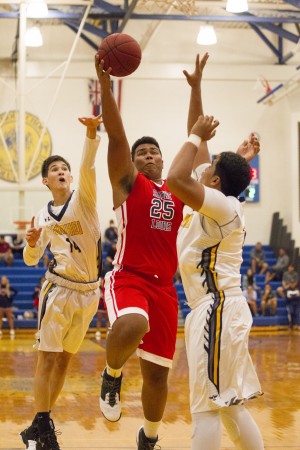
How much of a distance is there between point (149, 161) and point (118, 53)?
877 mm

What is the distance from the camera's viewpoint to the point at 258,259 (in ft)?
75.3

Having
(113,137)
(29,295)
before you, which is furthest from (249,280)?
(113,137)

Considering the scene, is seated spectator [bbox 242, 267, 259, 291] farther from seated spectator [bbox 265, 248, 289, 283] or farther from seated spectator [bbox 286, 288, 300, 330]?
seated spectator [bbox 265, 248, 289, 283]

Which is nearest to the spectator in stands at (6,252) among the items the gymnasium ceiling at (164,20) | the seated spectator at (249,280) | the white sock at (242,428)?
the gymnasium ceiling at (164,20)

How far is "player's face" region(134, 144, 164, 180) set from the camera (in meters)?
5.98

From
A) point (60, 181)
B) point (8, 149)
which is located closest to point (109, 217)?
point (8, 149)

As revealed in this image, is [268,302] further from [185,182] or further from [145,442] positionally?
[185,182]

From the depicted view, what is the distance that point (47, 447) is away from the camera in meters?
6.09

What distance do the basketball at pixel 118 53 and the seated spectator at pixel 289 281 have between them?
16425mm

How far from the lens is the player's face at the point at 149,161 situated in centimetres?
598

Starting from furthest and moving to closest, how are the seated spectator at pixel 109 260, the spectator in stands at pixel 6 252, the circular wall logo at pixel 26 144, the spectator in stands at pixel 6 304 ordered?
1. the circular wall logo at pixel 26 144
2. the spectator in stands at pixel 6 252
3. the seated spectator at pixel 109 260
4. the spectator in stands at pixel 6 304

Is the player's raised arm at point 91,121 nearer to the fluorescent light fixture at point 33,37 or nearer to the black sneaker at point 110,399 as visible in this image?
the black sneaker at point 110,399

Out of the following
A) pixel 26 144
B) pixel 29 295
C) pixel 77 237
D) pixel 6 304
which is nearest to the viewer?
pixel 77 237

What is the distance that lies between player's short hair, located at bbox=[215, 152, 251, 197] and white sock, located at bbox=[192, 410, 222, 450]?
4.28 ft
